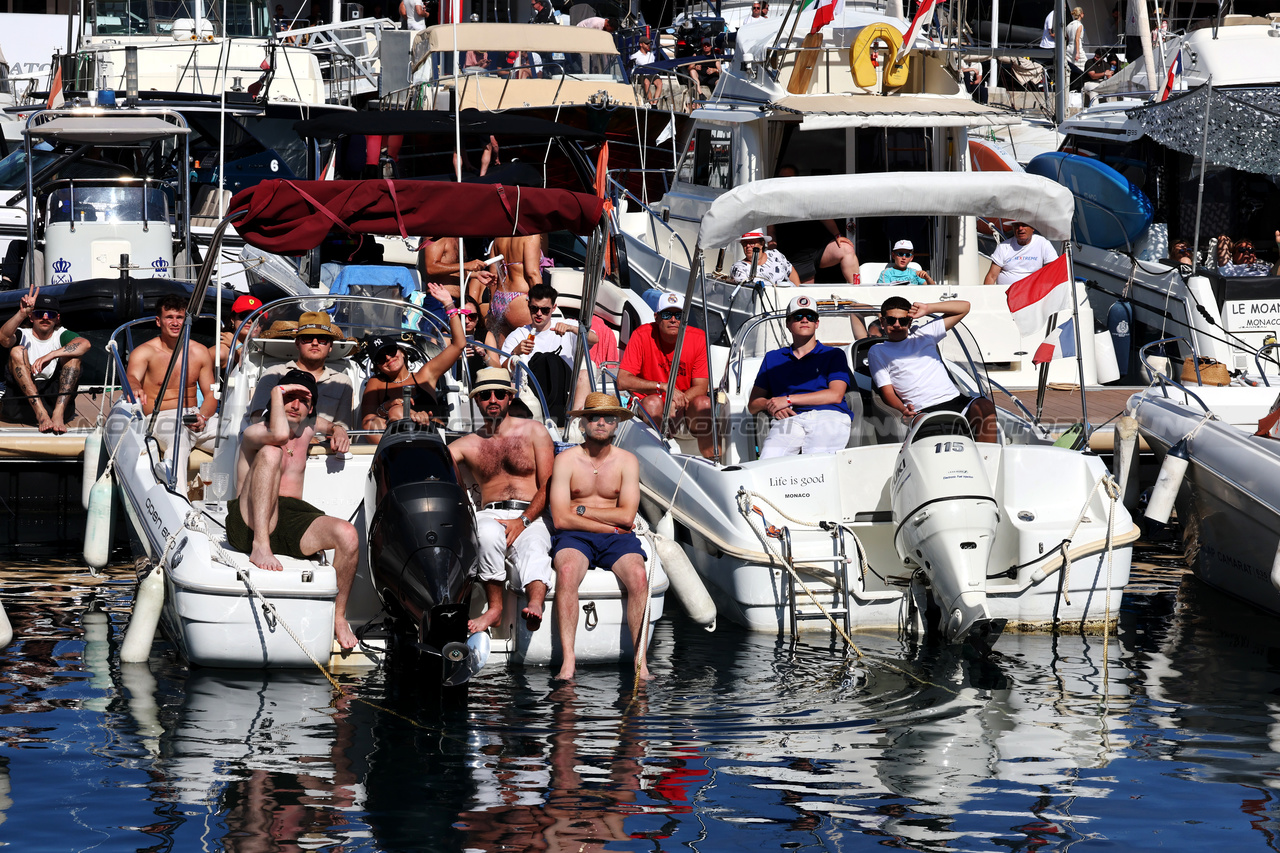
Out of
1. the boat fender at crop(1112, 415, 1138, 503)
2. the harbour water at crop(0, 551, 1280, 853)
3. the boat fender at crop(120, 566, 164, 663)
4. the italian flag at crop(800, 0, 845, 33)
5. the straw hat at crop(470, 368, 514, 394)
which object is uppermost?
the italian flag at crop(800, 0, 845, 33)

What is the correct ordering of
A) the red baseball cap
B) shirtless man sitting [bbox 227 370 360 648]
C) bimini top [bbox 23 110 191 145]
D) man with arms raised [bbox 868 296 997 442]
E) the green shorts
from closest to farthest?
shirtless man sitting [bbox 227 370 360 648] → the green shorts → man with arms raised [bbox 868 296 997 442] → the red baseball cap → bimini top [bbox 23 110 191 145]

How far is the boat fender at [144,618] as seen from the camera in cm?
725

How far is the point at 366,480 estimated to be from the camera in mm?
7812

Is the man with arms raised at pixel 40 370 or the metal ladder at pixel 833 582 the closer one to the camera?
the metal ladder at pixel 833 582

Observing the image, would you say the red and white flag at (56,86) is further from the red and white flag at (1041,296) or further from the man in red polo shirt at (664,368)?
the red and white flag at (1041,296)

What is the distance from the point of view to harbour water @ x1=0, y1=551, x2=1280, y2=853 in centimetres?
545

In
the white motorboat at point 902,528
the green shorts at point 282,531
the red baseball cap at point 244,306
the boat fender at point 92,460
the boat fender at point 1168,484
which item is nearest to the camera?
the green shorts at point 282,531

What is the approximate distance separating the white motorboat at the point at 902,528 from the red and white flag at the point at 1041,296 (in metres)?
0.64

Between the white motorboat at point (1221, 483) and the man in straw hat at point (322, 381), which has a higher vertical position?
the man in straw hat at point (322, 381)

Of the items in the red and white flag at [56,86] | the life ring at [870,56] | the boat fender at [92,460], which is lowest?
the boat fender at [92,460]

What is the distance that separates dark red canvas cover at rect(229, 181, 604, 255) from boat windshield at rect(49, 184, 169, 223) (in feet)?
26.8

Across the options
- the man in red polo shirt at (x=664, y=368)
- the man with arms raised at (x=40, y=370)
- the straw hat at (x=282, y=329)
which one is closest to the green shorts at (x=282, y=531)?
the straw hat at (x=282, y=329)

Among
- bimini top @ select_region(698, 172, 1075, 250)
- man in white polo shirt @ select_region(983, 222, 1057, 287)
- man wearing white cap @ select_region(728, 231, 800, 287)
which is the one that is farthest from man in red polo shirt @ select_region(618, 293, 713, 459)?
man in white polo shirt @ select_region(983, 222, 1057, 287)

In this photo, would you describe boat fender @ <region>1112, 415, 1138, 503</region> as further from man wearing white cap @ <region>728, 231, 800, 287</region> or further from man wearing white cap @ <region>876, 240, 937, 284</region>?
man wearing white cap @ <region>728, 231, 800, 287</region>
